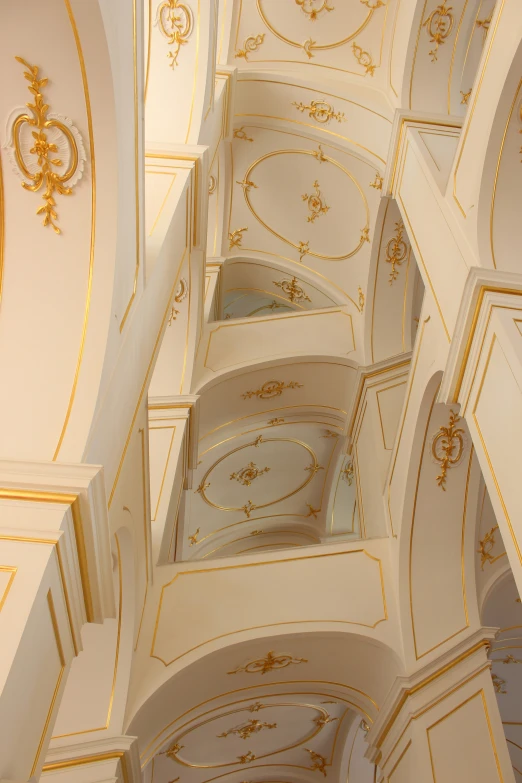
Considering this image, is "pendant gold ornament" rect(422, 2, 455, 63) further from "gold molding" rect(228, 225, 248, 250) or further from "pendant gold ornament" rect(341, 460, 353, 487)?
"pendant gold ornament" rect(341, 460, 353, 487)

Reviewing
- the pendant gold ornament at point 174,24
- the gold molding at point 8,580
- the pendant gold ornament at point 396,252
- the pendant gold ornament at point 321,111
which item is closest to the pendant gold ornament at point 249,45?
the pendant gold ornament at point 321,111

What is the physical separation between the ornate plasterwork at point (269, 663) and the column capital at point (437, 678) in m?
0.91

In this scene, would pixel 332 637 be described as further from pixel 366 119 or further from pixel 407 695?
pixel 366 119

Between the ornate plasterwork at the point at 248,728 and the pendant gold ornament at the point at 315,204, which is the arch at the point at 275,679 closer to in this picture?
the ornate plasterwork at the point at 248,728

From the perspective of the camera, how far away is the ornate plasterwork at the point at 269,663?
20.6ft

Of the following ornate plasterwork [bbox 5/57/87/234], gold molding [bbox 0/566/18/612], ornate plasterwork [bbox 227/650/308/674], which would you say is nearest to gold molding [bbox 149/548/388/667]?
ornate plasterwork [bbox 227/650/308/674]

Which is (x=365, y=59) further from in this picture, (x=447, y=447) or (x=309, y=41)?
(x=447, y=447)

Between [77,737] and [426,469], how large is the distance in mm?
3479

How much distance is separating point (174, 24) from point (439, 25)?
2.93 meters

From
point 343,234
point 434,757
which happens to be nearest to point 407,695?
point 434,757

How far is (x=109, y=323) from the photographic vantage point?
3.66 m

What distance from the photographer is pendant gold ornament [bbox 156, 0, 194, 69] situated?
6.54 metres

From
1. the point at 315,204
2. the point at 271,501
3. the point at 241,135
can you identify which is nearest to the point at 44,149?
the point at 241,135

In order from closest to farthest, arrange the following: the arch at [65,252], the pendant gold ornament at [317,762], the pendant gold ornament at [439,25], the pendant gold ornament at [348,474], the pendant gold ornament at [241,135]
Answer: the arch at [65,252], the pendant gold ornament at [439,25], the pendant gold ornament at [317,762], the pendant gold ornament at [241,135], the pendant gold ornament at [348,474]
